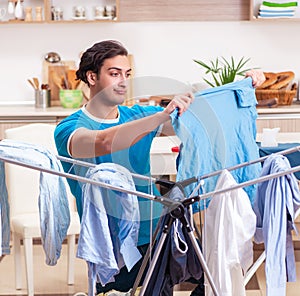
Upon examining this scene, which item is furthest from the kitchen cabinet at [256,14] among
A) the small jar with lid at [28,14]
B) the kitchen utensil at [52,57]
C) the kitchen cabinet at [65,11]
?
the small jar with lid at [28,14]

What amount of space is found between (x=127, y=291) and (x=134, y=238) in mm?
749

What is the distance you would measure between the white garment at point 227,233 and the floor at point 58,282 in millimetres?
1715

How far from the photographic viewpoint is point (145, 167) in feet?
9.84

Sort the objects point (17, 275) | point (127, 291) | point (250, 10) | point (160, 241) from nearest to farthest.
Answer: point (160, 241)
point (127, 291)
point (17, 275)
point (250, 10)

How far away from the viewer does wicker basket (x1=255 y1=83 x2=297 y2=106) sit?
572cm

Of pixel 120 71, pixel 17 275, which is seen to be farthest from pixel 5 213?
pixel 17 275

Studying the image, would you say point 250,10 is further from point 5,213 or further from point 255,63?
point 5,213

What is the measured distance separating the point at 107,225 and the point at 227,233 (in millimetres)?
387

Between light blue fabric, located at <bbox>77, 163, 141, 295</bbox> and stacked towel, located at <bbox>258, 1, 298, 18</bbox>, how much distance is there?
140 inches

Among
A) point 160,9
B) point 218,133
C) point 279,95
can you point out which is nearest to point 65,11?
point 160,9

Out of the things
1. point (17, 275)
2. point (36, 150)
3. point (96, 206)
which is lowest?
point (17, 275)

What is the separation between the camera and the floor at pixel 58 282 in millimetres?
4285

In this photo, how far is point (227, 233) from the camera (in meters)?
2.50

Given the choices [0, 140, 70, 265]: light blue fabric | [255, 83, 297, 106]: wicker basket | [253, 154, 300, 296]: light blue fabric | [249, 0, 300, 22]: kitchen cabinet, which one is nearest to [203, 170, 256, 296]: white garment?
[253, 154, 300, 296]: light blue fabric
